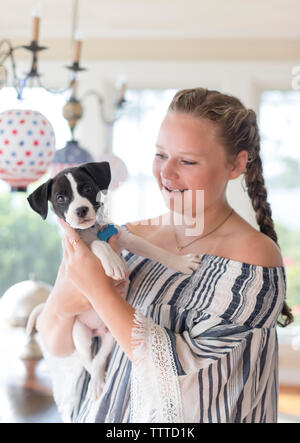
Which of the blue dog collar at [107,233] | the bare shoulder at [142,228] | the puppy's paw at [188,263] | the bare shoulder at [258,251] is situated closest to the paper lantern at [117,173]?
the bare shoulder at [142,228]

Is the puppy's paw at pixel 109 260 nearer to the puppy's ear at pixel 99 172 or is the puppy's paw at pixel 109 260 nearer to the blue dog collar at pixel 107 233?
the blue dog collar at pixel 107 233

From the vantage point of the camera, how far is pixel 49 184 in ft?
4.84

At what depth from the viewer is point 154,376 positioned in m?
1.26

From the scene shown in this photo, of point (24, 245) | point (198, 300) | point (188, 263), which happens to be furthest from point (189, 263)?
point (24, 245)

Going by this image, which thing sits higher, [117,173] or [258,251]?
[117,173]

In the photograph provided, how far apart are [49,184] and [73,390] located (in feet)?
1.95

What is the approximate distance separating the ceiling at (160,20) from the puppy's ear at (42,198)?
2.28m

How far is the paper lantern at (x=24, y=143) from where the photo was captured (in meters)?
1.96

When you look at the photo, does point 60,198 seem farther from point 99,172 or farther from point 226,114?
point 226,114

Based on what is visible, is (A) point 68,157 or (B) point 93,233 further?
(A) point 68,157

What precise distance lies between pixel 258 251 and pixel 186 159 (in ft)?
0.88
